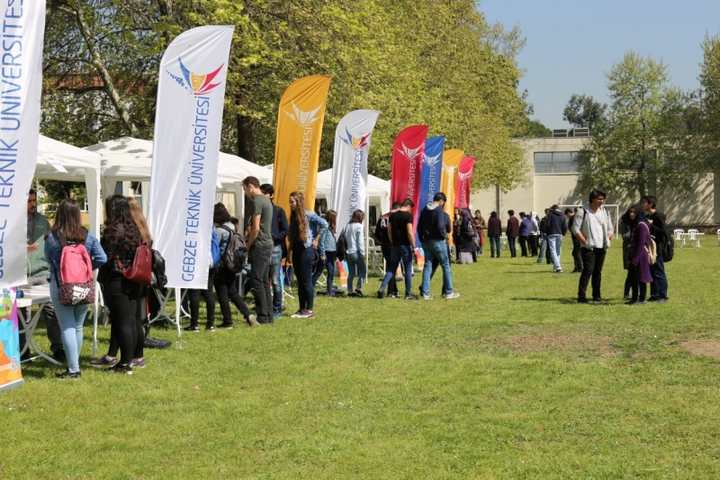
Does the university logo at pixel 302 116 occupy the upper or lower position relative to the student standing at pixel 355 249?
upper

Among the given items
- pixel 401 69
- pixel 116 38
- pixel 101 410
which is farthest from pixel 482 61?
pixel 101 410

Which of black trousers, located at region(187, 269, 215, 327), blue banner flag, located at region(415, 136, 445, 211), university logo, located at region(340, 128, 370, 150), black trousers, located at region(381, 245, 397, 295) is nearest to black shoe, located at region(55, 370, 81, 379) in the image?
black trousers, located at region(187, 269, 215, 327)

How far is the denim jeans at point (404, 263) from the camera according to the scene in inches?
611

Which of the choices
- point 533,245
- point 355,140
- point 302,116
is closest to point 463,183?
point 533,245

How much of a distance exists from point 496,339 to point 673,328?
8.22ft

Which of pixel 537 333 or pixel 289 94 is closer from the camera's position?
pixel 537 333

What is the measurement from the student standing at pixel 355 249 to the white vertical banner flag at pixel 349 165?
0.17 meters

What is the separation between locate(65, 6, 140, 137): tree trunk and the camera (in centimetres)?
1900

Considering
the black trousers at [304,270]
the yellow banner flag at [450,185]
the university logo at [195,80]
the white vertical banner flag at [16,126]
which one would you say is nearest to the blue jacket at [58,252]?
the white vertical banner flag at [16,126]

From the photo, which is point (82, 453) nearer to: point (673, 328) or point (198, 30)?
point (198, 30)

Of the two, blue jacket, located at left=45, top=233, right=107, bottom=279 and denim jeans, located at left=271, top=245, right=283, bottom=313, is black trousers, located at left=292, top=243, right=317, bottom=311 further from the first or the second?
blue jacket, located at left=45, top=233, right=107, bottom=279

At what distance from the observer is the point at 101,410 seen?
7125mm

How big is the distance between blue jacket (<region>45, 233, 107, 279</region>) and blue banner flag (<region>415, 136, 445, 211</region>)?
13.2 meters

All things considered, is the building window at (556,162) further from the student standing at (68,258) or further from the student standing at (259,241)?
the student standing at (68,258)
